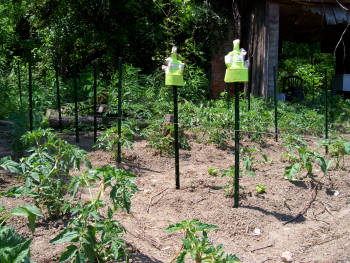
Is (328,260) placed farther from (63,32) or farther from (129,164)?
(63,32)

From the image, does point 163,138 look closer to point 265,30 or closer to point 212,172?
point 212,172

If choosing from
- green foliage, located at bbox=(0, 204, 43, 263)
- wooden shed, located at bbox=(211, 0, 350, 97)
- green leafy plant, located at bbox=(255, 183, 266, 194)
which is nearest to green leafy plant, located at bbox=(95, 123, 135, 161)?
green leafy plant, located at bbox=(255, 183, 266, 194)

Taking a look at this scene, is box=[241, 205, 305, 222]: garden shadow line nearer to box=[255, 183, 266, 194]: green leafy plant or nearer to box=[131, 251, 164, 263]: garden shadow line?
box=[255, 183, 266, 194]: green leafy plant

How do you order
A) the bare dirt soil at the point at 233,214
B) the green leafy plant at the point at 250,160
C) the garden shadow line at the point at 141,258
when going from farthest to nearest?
the green leafy plant at the point at 250,160, the bare dirt soil at the point at 233,214, the garden shadow line at the point at 141,258

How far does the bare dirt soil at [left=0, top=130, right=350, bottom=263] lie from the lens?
2723 mm

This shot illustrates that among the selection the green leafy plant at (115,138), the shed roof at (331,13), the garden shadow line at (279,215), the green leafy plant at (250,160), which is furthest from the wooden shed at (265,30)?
the garden shadow line at (279,215)

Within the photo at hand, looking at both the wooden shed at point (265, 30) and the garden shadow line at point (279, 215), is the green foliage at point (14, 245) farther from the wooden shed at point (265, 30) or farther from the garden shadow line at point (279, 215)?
the wooden shed at point (265, 30)

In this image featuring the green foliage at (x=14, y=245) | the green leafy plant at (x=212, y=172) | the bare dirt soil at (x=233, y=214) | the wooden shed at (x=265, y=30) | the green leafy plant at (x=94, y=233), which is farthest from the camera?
the wooden shed at (x=265, y=30)

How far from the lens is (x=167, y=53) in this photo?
320 inches

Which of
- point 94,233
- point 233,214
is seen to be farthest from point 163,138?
point 94,233

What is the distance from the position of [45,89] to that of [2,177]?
2.97m

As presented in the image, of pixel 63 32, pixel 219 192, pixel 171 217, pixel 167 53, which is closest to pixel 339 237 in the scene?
pixel 219 192

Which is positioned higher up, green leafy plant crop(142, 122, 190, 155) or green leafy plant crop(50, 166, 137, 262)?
green leafy plant crop(142, 122, 190, 155)

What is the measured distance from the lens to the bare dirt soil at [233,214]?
107 inches
